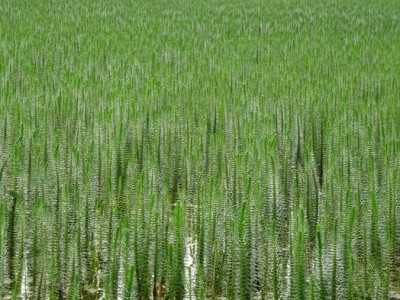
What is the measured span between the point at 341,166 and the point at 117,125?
1287 mm

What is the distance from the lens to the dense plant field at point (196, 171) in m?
2.70

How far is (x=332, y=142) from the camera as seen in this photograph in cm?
437

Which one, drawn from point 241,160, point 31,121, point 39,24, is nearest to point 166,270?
point 241,160

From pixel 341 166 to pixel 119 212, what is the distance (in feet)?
3.92

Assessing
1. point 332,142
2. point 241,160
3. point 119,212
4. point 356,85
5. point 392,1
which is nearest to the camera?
point 119,212

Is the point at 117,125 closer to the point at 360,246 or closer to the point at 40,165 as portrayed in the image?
the point at 40,165

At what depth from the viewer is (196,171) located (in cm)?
388

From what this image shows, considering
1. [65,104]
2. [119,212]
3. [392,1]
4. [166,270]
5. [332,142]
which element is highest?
[392,1]

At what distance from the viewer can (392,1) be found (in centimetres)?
1631

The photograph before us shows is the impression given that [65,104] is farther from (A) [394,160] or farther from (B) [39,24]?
(B) [39,24]

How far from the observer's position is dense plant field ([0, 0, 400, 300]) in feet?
8.86

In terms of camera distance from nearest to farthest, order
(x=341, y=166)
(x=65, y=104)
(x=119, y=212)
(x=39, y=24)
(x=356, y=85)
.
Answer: (x=119, y=212) < (x=341, y=166) < (x=65, y=104) < (x=356, y=85) < (x=39, y=24)

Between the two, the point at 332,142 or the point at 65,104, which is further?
the point at 65,104

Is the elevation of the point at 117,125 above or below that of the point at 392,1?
below
